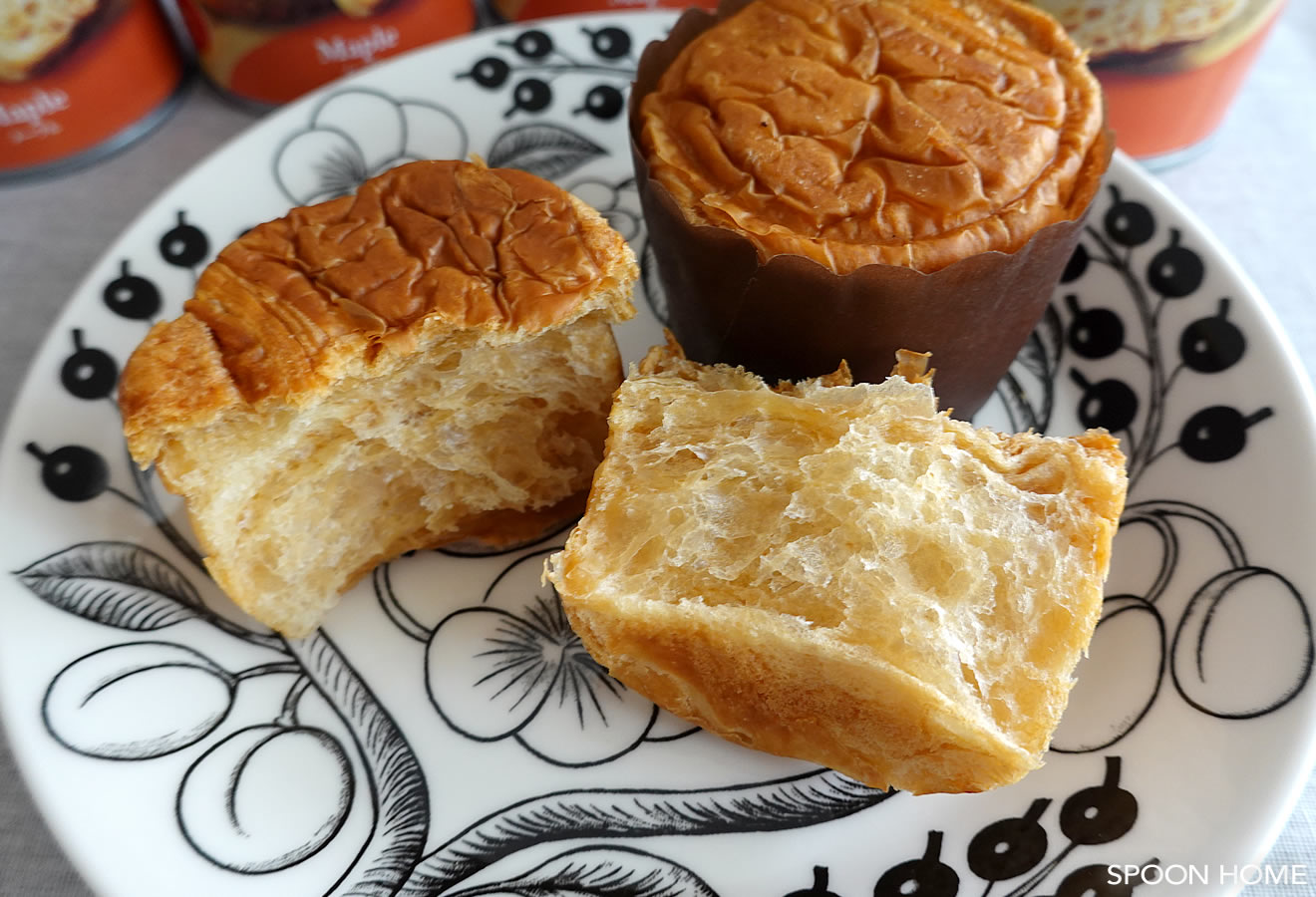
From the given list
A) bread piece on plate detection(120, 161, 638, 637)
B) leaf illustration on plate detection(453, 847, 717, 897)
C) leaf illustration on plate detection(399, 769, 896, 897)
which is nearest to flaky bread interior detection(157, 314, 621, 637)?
bread piece on plate detection(120, 161, 638, 637)

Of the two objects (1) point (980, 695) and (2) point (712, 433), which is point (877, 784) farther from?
(2) point (712, 433)

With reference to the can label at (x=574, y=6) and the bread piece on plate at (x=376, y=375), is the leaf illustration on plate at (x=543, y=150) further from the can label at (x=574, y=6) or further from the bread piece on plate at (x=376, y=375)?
the bread piece on plate at (x=376, y=375)

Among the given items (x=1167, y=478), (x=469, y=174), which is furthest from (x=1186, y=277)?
(x=469, y=174)

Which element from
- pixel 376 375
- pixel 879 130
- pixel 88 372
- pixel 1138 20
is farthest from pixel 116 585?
pixel 1138 20

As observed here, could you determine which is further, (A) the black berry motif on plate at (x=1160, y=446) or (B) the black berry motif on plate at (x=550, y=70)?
(B) the black berry motif on plate at (x=550, y=70)

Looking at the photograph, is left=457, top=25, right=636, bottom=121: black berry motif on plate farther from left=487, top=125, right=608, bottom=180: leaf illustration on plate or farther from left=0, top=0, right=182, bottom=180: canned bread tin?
left=0, top=0, right=182, bottom=180: canned bread tin

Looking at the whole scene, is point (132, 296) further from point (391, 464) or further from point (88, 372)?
point (391, 464)

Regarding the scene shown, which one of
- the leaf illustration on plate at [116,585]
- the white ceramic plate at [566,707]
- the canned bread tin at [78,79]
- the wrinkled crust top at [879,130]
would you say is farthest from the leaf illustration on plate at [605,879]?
the canned bread tin at [78,79]
